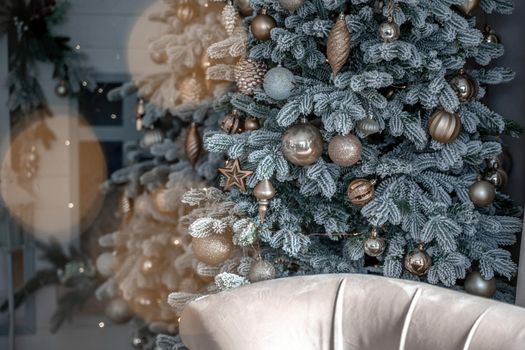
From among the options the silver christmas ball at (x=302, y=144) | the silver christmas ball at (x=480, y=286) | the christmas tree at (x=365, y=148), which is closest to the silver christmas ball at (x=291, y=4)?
the christmas tree at (x=365, y=148)

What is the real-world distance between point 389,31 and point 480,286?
696 mm

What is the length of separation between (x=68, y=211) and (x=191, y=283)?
29.6 inches

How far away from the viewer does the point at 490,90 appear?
6.55 feet

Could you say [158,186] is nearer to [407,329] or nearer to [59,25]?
[59,25]

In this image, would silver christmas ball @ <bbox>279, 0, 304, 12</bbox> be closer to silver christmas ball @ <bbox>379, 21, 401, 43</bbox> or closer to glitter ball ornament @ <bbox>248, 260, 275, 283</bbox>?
silver christmas ball @ <bbox>379, 21, 401, 43</bbox>

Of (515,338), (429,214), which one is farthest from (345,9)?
(515,338)

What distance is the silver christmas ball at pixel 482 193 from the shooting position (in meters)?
1.74

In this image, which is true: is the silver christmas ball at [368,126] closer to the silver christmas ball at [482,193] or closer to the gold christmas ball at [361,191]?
the gold christmas ball at [361,191]

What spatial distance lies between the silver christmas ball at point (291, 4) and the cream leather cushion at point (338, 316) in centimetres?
68

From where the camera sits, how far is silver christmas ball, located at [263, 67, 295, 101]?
1.69 meters

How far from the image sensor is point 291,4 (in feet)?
5.41

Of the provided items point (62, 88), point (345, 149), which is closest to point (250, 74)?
point (345, 149)

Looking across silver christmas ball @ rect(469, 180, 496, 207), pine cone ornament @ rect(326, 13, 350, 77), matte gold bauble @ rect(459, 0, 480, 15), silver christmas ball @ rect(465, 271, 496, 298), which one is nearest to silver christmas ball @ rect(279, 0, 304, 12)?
pine cone ornament @ rect(326, 13, 350, 77)

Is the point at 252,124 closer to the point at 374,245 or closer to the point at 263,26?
the point at 263,26
